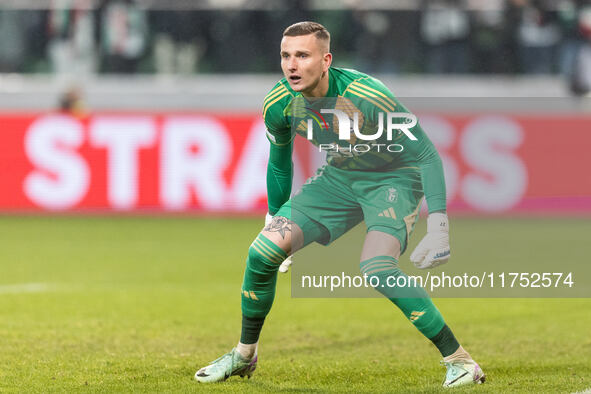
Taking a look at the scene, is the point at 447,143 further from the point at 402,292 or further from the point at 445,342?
the point at 402,292

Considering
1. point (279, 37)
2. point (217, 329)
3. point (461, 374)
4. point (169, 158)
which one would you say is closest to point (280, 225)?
point (461, 374)

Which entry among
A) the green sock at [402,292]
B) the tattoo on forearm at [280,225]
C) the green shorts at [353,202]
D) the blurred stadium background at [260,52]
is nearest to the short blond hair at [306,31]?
the green shorts at [353,202]

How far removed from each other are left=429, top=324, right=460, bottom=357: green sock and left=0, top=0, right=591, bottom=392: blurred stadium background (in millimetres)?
2518

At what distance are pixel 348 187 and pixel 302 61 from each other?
2.60 feet

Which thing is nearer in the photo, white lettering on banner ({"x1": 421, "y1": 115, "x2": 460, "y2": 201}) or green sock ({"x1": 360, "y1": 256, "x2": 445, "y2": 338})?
green sock ({"x1": 360, "y1": 256, "x2": 445, "y2": 338})

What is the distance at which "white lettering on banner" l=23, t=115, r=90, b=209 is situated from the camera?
15352 mm

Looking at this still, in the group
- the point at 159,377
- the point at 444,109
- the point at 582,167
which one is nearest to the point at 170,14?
the point at 444,109

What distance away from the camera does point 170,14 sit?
17.6 m

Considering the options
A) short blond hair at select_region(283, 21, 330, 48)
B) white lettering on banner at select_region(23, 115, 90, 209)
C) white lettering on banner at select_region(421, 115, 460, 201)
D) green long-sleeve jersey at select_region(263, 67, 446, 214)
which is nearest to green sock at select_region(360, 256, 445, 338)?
green long-sleeve jersey at select_region(263, 67, 446, 214)

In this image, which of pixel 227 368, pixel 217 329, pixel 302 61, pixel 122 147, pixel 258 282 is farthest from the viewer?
pixel 122 147

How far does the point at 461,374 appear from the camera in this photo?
17.4 feet

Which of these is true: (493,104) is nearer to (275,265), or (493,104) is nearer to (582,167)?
(582,167)

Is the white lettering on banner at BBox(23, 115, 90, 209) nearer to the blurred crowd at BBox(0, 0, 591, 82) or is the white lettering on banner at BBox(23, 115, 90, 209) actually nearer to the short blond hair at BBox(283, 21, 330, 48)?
the blurred crowd at BBox(0, 0, 591, 82)

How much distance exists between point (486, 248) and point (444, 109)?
5.67 meters
